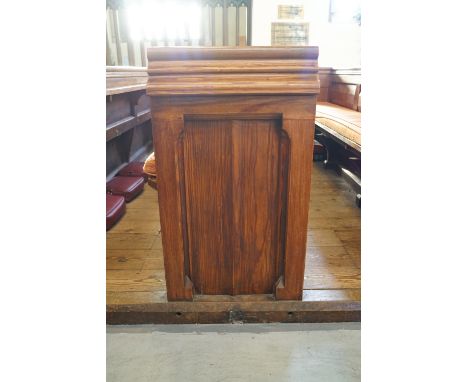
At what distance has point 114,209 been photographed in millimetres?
2240

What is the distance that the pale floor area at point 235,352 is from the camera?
1207 mm

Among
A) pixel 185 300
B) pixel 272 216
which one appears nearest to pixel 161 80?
pixel 272 216

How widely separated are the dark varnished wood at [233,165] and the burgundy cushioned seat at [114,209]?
0.90 m

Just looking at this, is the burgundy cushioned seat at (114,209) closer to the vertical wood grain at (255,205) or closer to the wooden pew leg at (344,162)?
the vertical wood grain at (255,205)

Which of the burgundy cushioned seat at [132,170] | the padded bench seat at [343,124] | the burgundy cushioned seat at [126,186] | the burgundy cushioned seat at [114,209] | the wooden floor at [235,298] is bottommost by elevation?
the wooden floor at [235,298]

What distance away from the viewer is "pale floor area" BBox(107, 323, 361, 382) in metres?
1.21

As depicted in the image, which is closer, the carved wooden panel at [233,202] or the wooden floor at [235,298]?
the carved wooden panel at [233,202]

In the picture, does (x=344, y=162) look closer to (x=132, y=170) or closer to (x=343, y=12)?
(x=132, y=170)

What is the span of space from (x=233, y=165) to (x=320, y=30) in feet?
20.2

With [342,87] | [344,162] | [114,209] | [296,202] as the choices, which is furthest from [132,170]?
[342,87]

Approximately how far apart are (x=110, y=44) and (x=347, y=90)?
5.31 meters

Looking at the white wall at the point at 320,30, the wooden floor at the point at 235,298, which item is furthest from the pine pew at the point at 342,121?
the white wall at the point at 320,30

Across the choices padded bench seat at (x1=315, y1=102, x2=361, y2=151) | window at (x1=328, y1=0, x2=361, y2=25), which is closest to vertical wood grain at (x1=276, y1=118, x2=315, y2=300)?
padded bench seat at (x1=315, y1=102, x2=361, y2=151)

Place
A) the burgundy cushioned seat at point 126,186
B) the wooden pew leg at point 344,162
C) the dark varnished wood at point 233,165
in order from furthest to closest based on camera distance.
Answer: the wooden pew leg at point 344,162 → the burgundy cushioned seat at point 126,186 → the dark varnished wood at point 233,165
